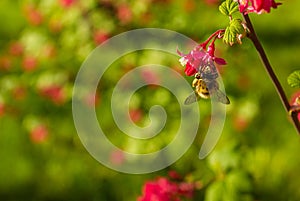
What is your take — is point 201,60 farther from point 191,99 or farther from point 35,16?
point 35,16

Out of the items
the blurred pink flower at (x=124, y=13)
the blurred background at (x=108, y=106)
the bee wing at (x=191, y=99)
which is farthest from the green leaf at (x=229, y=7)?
the blurred pink flower at (x=124, y=13)

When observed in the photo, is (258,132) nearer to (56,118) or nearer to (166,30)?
(166,30)

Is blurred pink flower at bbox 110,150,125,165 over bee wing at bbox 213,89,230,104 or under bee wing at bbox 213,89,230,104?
over

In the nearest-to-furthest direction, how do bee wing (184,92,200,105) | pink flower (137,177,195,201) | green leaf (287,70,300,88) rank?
green leaf (287,70,300,88) < bee wing (184,92,200,105) < pink flower (137,177,195,201)

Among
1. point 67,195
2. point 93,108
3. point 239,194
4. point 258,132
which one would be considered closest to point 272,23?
point 258,132

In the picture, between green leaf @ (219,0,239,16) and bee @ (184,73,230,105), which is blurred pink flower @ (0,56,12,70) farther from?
green leaf @ (219,0,239,16)

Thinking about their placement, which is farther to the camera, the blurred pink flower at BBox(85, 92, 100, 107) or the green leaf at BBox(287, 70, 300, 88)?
the blurred pink flower at BBox(85, 92, 100, 107)

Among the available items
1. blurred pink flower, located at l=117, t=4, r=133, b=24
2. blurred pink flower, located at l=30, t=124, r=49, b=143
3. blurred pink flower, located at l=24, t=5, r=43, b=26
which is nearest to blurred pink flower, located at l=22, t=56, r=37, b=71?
blurred pink flower, located at l=24, t=5, r=43, b=26

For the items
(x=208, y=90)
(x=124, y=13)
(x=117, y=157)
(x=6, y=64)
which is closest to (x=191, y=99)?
(x=208, y=90)

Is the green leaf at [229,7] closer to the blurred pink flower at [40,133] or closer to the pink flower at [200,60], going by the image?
the pink flower at [200,60]
